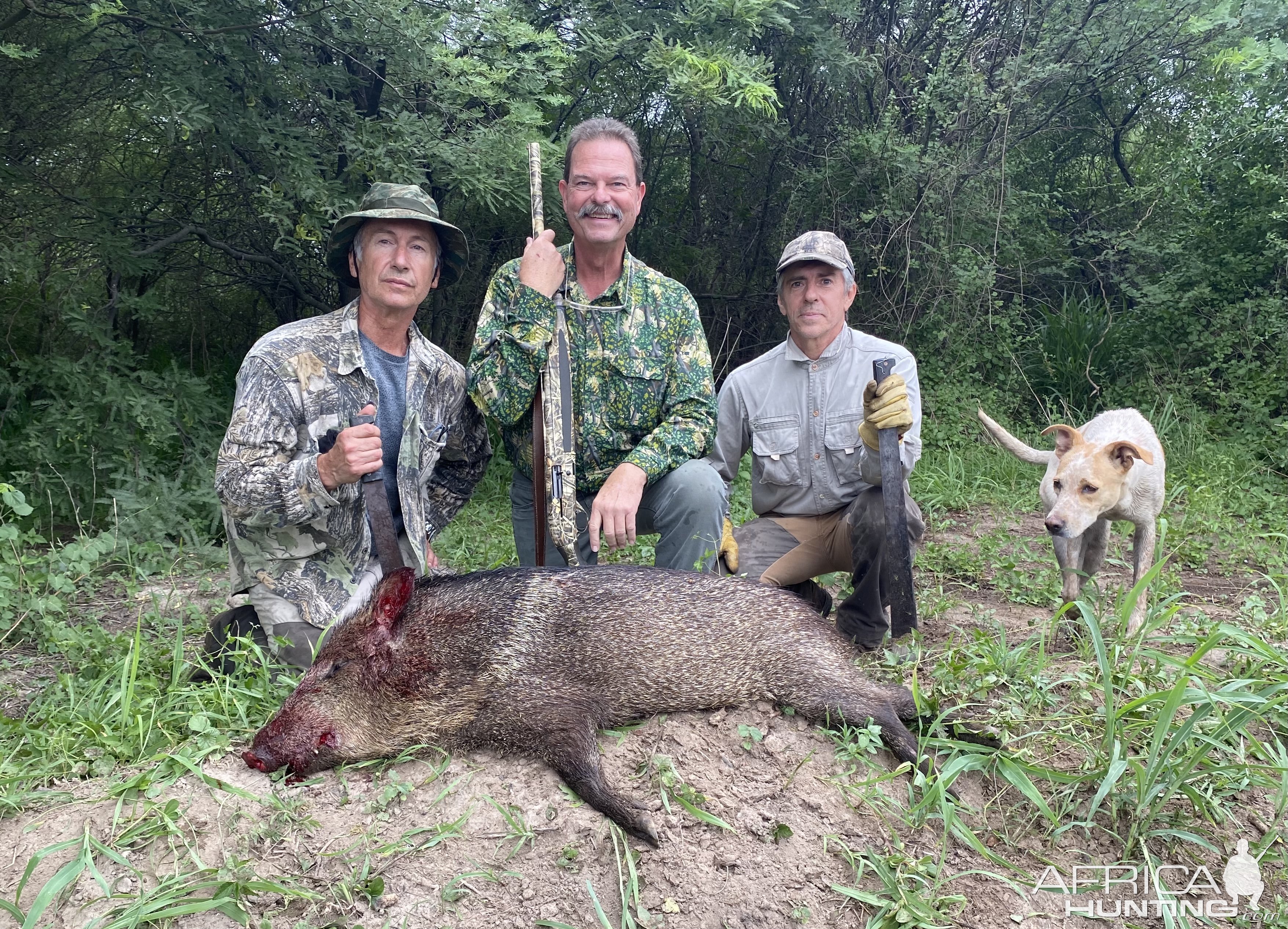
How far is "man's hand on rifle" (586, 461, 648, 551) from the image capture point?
318cm

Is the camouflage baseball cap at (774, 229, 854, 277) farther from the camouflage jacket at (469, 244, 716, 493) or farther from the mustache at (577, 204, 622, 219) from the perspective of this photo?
the mustache at (577, 204, 622, 219)

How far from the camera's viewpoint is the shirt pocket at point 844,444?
3.78 meters

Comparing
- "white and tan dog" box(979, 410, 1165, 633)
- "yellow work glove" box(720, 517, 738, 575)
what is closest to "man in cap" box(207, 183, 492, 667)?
"yellow work glove" box(720, 517, 738, 575)

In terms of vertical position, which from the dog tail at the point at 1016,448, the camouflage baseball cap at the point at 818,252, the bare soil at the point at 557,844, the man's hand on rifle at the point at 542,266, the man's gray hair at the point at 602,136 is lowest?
the bare soil at the point at 557,844

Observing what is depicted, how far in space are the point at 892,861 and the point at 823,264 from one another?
241 centimetres

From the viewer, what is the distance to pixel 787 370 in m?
4.00

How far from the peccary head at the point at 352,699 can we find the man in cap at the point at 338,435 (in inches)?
22.6

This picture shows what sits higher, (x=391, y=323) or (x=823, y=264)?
(x=823, y=264)

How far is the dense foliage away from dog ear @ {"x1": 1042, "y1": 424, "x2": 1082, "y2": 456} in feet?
11.3

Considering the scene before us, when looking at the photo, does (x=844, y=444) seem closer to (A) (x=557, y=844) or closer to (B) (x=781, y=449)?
(B) (x=781, y=449)

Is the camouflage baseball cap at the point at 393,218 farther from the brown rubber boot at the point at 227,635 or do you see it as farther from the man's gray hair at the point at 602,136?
the brown rubber boot at the point at 227,635

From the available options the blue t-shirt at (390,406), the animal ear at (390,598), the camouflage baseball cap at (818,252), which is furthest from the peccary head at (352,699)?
the camouflage baseball cap at (818,252)

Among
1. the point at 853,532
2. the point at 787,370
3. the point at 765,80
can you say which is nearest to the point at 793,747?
the point at 853,532

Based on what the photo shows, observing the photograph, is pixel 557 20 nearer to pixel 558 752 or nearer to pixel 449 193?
pixel 449 193
